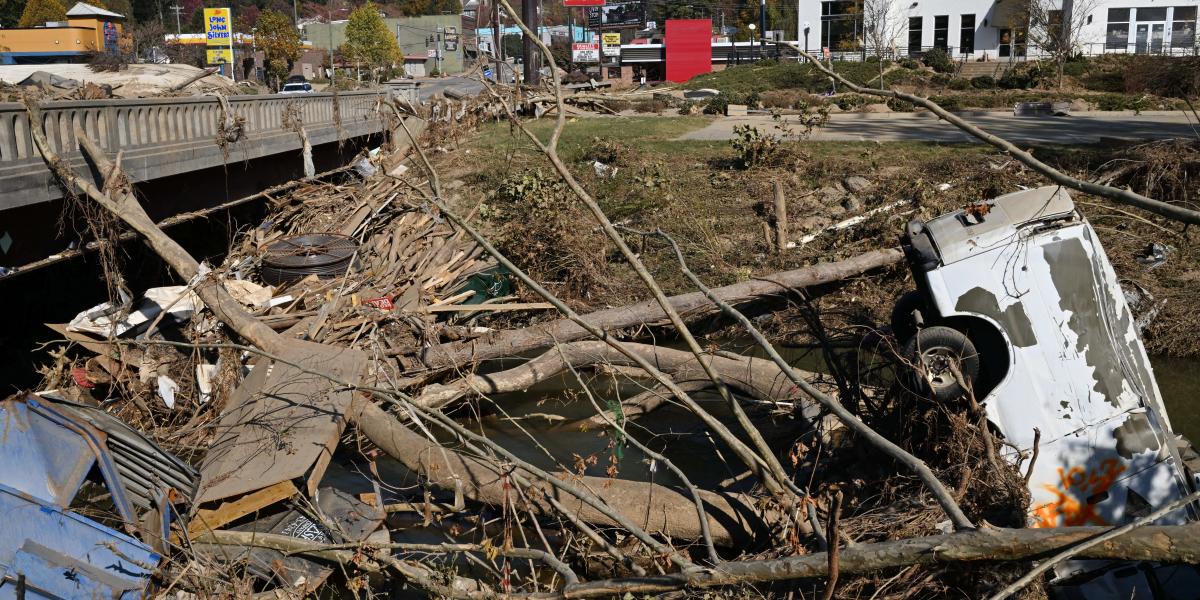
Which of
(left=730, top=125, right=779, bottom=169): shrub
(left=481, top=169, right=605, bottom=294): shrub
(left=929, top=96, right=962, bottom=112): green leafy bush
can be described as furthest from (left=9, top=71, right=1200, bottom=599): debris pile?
(left=929, top=96, right=962, bottom=112): green leafy bush

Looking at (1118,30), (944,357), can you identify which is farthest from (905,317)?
(1118,30)

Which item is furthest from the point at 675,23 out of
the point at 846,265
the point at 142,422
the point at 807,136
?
the point at 142,422

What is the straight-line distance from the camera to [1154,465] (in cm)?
556

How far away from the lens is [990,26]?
54969 mm

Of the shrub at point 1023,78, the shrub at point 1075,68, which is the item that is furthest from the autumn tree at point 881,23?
the shrub at point 1075,68

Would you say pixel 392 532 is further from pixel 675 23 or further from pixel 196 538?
pixel 675 23

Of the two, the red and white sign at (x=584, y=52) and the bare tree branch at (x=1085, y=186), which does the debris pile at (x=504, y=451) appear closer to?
the bare tree branch at (x=1085, y=186)

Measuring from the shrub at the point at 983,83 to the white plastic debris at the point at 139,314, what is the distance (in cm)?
3731

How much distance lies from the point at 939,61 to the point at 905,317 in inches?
1753

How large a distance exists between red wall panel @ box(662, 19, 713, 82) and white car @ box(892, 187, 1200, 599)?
57.0 meters

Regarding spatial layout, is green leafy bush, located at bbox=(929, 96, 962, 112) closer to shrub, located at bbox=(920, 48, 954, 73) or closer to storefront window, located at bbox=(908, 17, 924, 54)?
shrub, located at bbox=(920, 48, 954, 73)

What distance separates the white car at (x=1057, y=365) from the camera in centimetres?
556

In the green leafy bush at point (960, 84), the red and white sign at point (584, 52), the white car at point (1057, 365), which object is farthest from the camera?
the red and white sign at point (584, 52)

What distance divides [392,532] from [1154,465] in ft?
17.6
